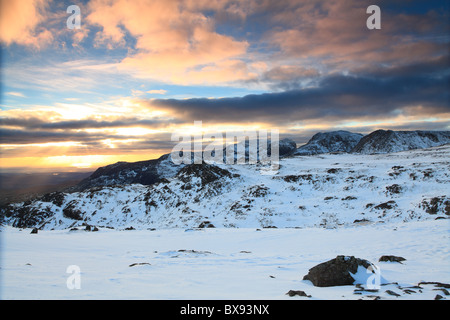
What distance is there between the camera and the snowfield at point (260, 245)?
26.9ft

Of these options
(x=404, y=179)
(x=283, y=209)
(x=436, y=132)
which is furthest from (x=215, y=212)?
(x=436, y=132)

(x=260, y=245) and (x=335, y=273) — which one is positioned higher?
(x=335, y=273)

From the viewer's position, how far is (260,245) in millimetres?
20531

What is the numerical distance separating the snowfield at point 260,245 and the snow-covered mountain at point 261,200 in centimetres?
30

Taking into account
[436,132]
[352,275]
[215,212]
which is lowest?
[215,212]

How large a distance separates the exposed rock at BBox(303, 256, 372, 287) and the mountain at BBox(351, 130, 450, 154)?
15380 centimetres

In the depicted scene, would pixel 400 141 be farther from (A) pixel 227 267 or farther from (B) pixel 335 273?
(B) pixel 335 273

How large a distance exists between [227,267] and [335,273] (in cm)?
498

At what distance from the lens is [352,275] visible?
362 inches

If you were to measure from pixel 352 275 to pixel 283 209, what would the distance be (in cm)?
4152

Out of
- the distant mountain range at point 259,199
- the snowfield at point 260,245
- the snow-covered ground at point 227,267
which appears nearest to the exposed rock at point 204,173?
the distant mountain range at point 259,199

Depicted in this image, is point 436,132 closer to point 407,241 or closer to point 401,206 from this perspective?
point 401,206

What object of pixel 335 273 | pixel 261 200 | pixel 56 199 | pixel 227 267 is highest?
pixel 335 273

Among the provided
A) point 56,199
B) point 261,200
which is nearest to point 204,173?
point 261,200
